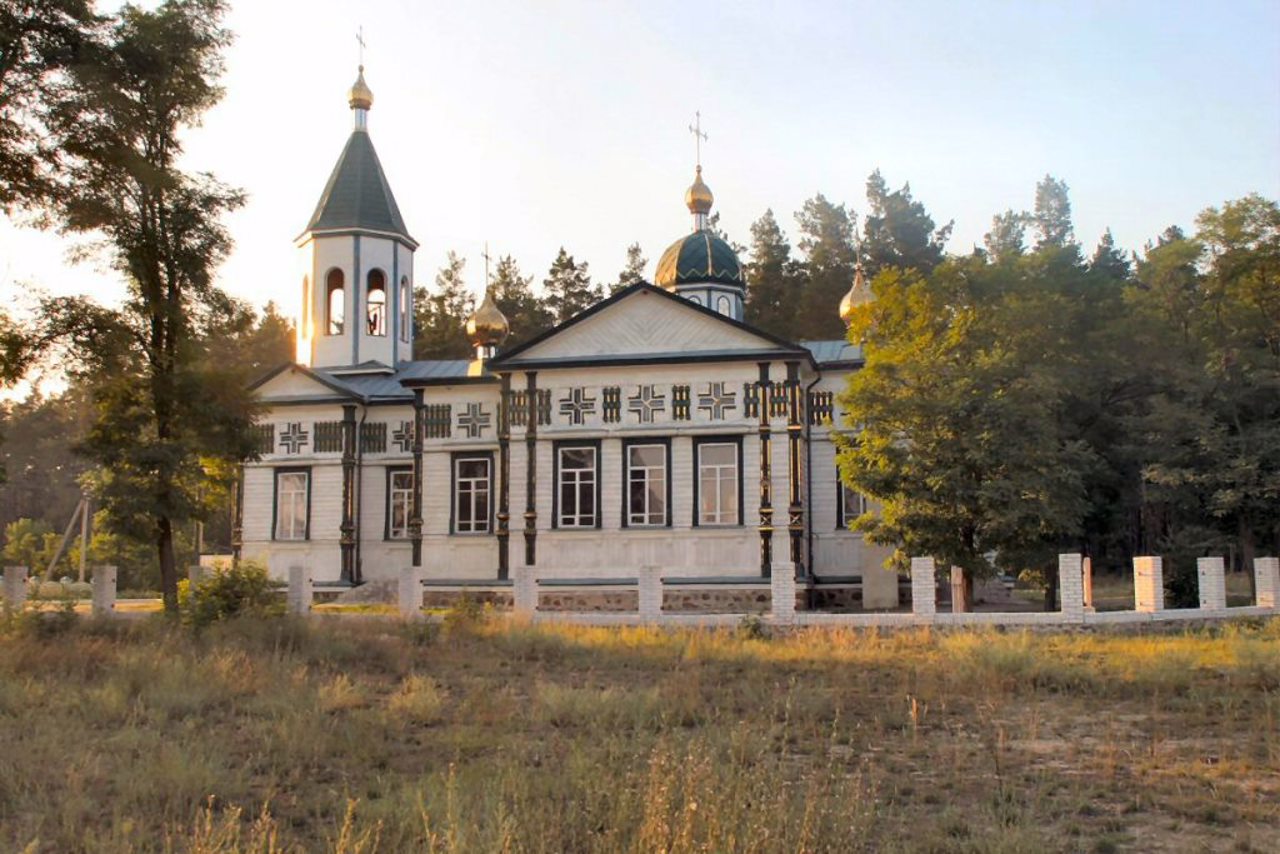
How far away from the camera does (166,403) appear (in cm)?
1888

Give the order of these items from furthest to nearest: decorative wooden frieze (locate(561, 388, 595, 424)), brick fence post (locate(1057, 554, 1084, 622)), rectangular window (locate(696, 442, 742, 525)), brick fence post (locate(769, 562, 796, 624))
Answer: decorative wooden frieze (locate(561, 388, 595, 424)) → rectangular window (locate(696, 442, 742, 525)) → brick fence post (locate(769, 562, 796, 624)) → brick fence post (locate(1057, 554, 1084, 622))

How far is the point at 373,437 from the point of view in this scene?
29125 mm

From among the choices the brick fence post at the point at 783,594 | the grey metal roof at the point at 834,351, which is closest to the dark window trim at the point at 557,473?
the grey metal roof at the point at 834,351

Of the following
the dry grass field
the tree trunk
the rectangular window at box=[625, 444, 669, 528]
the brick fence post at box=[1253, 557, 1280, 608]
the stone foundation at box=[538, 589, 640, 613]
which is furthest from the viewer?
the rectangular window at box=[625, 444, 669, 528]

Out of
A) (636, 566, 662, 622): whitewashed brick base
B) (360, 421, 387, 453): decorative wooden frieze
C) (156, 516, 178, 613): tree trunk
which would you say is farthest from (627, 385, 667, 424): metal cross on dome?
(156, 516, 178, 613): tree trunk

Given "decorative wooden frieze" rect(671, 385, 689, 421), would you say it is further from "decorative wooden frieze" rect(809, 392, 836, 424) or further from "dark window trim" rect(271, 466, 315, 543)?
"dark window trim" rect(271, 466, 315, 543)

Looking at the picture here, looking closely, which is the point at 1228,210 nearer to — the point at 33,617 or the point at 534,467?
the point at 534,467

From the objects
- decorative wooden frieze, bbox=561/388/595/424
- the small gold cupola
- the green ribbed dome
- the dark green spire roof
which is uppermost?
the dark green spire roof

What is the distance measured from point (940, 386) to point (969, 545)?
300cm

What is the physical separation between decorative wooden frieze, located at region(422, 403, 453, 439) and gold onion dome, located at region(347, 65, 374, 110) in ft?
36.3

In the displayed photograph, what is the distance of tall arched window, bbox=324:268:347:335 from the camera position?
104ft

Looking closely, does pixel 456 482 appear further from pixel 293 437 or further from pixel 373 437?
pixel 293 437

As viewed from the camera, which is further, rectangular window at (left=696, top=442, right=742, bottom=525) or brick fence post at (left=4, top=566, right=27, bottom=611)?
rectangular window at (left=696, top=442, right=742, bottom=525)

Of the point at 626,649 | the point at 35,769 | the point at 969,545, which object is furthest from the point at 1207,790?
the point at 969,545
